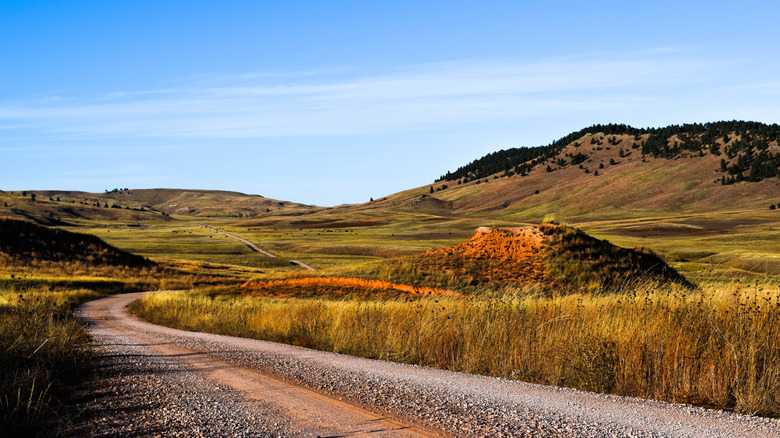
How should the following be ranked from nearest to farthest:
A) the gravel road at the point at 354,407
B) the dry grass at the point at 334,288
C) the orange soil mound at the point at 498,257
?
1. the gravel road at the point at 354,407
2. the orange soil mound at the point at 498,257
3. the dry grass at the point at 334,288

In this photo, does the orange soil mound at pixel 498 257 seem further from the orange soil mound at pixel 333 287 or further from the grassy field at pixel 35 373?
the grassy field at pixel 35 373

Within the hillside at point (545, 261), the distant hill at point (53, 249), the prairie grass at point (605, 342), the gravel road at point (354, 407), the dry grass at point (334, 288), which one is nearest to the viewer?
the gravel road at point (354, 407)

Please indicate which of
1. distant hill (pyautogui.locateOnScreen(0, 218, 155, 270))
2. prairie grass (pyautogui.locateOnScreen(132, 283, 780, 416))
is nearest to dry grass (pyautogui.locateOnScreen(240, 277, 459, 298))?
prairie grass (pyautogui.locateOnScreen(132, 283, 780, 416))

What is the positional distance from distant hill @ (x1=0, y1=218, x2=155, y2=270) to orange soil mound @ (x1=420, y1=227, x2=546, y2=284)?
43912 millimetres

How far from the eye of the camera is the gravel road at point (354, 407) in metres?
6.63

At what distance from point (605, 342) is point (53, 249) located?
6967 centimetres

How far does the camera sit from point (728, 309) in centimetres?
1060

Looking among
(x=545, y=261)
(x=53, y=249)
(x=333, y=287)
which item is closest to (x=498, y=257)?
(x=545, y=261)

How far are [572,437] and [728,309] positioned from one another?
6.09 meters

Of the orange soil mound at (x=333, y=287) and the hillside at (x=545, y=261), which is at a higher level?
the hillside at (x=545, y=261)

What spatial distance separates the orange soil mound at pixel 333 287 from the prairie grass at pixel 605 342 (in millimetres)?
15774

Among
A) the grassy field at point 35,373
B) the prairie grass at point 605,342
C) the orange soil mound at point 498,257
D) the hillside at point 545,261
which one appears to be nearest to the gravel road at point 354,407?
the grassy field at point 35,373

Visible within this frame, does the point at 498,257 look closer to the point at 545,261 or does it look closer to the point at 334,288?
the point at 545,261

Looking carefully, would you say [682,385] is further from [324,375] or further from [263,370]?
[263,370]
